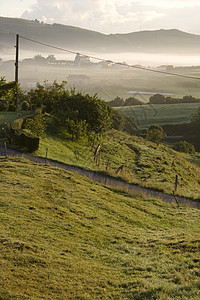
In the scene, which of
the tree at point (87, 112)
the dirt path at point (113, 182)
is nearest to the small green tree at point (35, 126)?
the dirt path at point (113, 182)

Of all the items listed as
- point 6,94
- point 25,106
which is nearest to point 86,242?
point 6,94

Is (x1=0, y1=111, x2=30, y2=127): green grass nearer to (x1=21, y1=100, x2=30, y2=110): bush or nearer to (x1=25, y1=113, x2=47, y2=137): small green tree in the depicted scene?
(x1=25, y1=113, x2=47, y2=137): small green tree

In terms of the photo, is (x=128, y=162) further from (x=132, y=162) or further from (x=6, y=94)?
(x=6, y=94)

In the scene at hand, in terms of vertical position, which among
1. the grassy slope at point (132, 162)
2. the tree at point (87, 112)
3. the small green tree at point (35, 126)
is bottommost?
the grassy slope at point (132, 162)

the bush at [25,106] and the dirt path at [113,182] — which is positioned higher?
the bush at [25,106]

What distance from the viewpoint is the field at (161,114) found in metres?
144

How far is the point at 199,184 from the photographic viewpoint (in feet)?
151

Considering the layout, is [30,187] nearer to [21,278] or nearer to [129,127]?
[21,278]

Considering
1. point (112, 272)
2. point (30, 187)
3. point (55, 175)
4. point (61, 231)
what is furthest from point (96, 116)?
point (112, 272)

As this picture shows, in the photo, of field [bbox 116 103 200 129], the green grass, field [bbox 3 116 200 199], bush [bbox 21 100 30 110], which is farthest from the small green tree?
field [bbox 116 103 200 129]

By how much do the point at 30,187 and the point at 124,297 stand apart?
11763 millimetres

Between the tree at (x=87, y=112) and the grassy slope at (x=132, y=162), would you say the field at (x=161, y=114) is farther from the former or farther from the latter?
the tree at (x=87, y=112)

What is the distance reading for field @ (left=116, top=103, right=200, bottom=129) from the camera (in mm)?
144500

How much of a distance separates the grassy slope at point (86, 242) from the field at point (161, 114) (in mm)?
116934
